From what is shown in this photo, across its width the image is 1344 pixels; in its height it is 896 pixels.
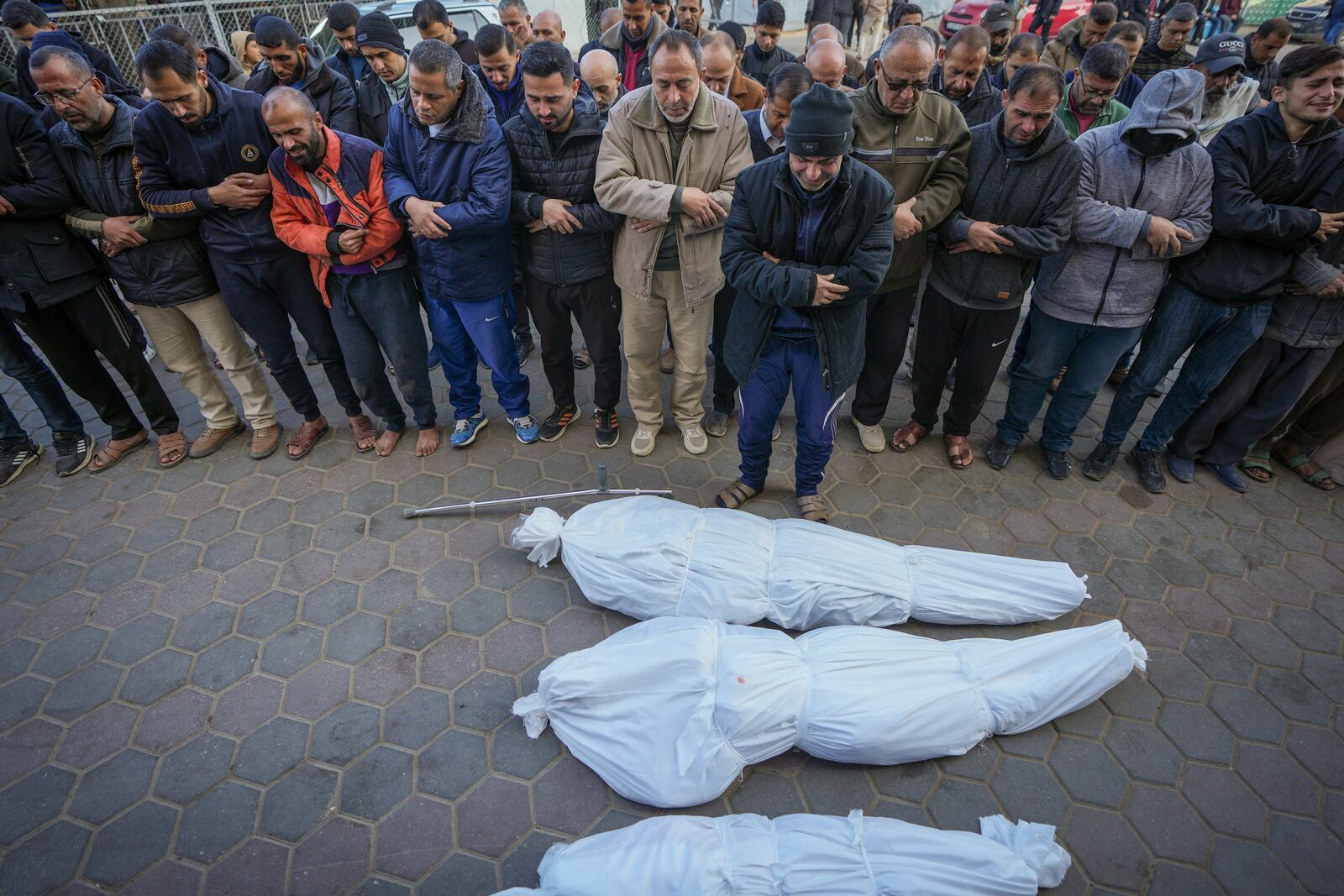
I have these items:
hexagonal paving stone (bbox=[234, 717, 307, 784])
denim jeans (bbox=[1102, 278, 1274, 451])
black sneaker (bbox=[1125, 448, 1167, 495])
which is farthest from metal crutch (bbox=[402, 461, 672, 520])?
black sneaker (bbox=[1125, 448, 1167, 495])

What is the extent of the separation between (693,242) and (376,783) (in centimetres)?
302

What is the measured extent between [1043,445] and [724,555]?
250 cm

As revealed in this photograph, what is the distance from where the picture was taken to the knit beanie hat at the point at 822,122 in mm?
2732

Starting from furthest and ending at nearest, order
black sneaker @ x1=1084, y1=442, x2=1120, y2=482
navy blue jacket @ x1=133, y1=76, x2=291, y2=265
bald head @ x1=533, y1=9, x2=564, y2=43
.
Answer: bald head @ x1=533, y1=9, x2=564, y2=43, black sneaker @ x1=1084, y1=442, x2=1120, y2=482, navy blue jacket @ x1=133, y1=76, x2=291, y2=265

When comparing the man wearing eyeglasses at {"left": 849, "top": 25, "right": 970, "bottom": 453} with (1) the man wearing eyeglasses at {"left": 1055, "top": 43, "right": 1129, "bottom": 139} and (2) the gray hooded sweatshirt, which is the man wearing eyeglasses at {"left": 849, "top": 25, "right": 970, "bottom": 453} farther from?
(1) the man wearing eyeglasses at {"left": 1055, "top": 43, "right": 1129, "bottom": 139}

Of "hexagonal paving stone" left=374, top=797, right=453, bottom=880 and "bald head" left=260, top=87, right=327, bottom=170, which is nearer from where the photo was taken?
"hexagonal paving stone" left=374, top=797, right=453, bottom=880

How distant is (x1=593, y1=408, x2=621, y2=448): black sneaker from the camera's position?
4.64m

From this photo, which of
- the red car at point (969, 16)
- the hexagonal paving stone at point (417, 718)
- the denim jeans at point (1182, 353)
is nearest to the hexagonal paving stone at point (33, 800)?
the hexagonal paving stone at point (417, 718)

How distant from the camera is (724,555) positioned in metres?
3.25

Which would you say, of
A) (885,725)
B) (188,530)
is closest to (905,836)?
(885,725)

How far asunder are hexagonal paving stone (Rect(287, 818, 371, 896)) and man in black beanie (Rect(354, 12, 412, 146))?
417 cm

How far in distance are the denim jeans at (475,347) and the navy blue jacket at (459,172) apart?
1.08 ft

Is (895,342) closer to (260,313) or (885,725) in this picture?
(885,725)

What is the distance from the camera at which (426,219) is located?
364 centimetres
